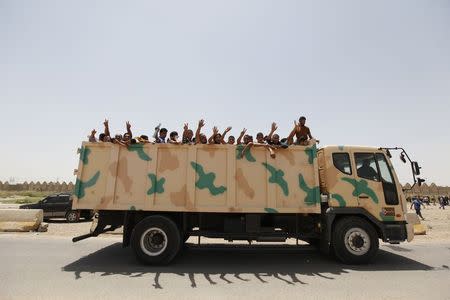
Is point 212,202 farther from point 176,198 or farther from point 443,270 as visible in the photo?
point 443,270

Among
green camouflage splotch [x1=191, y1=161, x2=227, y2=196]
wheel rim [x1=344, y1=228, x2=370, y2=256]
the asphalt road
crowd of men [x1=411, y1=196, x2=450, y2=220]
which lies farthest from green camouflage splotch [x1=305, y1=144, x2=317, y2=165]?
crowd of men [x1=411, y1=196, x2=450, y2=220]

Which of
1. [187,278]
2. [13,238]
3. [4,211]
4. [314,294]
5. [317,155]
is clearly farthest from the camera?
[4,211]

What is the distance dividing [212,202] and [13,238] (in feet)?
26.2

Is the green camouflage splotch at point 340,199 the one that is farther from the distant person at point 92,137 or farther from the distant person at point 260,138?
the distant person at point 92,137

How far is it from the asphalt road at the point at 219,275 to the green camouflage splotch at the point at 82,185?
160 centimetres

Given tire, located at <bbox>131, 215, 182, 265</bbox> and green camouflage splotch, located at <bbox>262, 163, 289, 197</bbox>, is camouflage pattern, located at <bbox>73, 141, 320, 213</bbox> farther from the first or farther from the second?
tire, located at <bbox>131, 215, 182, 265</bbox>

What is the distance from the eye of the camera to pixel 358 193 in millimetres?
7320

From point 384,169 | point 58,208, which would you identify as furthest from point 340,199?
point 58,208

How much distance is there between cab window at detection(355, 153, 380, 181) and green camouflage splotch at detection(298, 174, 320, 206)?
1245 millimetres

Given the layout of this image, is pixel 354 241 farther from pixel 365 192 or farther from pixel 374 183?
Answer: pixel 374 183

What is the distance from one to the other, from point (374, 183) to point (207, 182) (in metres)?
4.18

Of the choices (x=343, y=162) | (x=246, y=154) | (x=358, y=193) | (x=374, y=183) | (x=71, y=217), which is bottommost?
(x=71, y=217)

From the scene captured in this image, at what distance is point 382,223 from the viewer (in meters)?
7.22

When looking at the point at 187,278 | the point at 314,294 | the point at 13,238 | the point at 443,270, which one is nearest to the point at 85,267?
the point at 187,278
